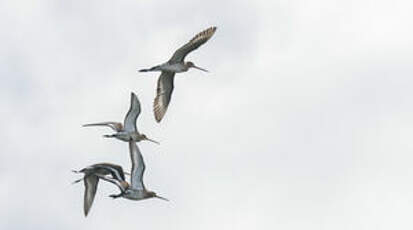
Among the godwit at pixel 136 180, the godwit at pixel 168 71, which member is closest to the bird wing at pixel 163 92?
the godwit at pixel 168 71

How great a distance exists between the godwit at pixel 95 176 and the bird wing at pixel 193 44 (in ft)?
25.7

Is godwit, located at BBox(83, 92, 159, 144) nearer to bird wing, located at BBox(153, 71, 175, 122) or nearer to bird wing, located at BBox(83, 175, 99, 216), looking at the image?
bird wing, located at BBox(153, 71, 175, 122)

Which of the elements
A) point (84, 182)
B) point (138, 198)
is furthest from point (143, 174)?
point (84, 182)

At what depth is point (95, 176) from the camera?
114m

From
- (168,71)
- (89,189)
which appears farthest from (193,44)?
(89,189)

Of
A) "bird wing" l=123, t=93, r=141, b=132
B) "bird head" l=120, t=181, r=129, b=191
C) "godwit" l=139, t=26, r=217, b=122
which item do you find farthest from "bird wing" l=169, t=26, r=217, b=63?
"bird head" l=120, t=181, r=129, b=191

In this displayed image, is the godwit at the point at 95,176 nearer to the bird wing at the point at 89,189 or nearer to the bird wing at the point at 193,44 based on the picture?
the bird wing at the point at 89,189

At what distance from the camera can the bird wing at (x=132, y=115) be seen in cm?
10776

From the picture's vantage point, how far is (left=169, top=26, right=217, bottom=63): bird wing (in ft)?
353

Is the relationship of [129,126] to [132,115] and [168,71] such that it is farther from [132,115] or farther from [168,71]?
[168,71]

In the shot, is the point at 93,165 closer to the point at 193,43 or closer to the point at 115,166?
the point at 115,166

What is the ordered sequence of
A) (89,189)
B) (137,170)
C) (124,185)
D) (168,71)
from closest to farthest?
1. (137,170)
2. (124,185)
3. (168,71)
4. (89,189)

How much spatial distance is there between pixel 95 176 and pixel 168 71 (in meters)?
8.86

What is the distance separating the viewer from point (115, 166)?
11088 cm
